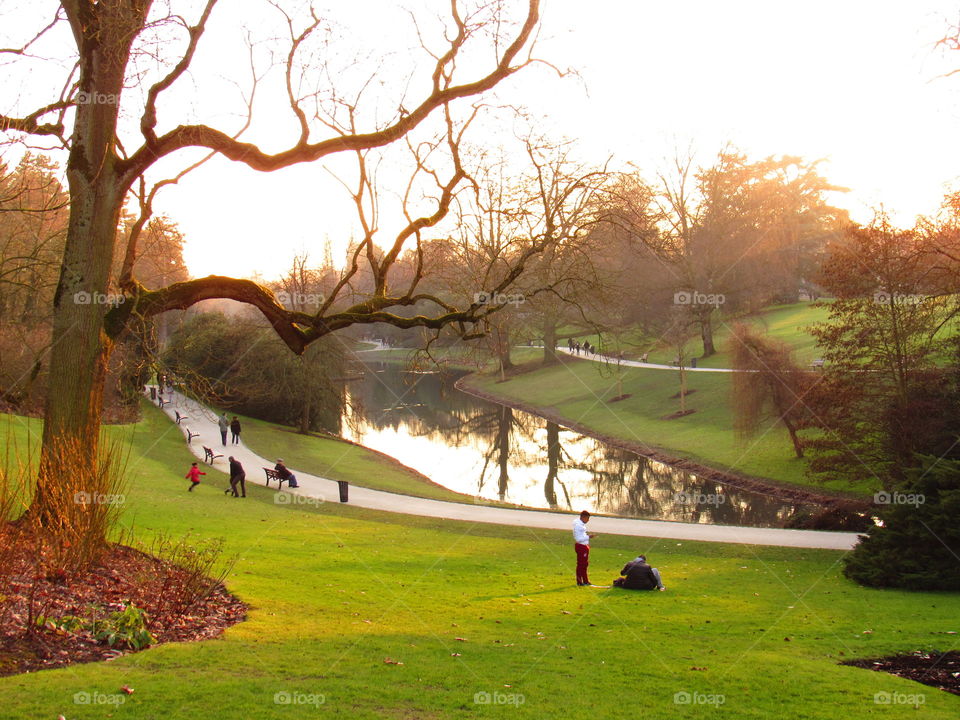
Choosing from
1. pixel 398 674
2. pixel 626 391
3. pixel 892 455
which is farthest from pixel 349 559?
pixel 626 391

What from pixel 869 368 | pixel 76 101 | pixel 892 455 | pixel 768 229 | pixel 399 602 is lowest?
pixel 399 602

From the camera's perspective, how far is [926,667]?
9188 millimetres

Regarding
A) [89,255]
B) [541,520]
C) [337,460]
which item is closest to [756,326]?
[337,460]

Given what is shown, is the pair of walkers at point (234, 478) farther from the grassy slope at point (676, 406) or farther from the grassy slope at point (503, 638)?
the grassy slope at point (676, 406)

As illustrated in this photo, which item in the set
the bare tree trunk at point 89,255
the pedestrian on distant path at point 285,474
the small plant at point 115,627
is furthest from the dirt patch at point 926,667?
the pedestrian on distant path at point 285,474

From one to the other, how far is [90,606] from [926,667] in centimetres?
963

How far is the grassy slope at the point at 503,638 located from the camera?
7.09m

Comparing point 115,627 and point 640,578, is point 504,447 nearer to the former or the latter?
point 640,578

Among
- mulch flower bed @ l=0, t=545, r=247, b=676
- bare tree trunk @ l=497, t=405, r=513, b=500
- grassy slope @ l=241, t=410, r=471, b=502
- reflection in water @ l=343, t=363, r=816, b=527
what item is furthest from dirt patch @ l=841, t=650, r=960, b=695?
bare tree trunk @ l=497, t=405, r=513, b=500

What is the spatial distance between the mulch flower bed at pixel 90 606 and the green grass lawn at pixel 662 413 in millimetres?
18001

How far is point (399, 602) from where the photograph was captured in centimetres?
1202

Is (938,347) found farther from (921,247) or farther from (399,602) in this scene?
(399,602)

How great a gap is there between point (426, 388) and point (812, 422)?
49.1 meters

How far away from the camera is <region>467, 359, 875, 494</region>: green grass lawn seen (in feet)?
113
